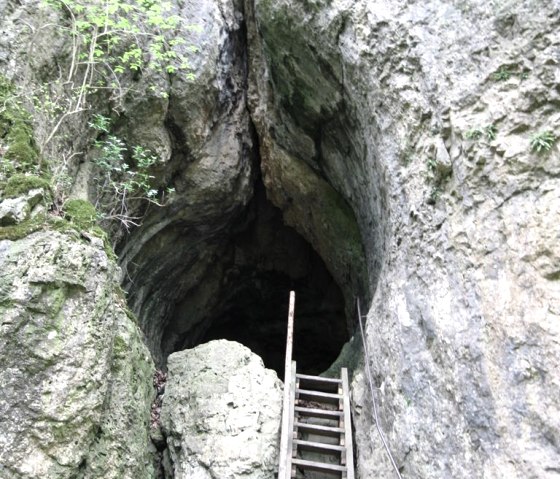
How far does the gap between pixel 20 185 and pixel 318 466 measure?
4.50 metres

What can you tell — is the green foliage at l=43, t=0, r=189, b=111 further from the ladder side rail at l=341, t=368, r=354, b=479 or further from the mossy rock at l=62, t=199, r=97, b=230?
the ladder side rail at l=341, t=368, r=354, b=479

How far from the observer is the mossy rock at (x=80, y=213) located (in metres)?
5.08

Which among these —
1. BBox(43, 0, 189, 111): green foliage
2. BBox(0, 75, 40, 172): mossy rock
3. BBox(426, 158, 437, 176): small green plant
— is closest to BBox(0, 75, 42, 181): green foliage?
BBox(0, 75, 40, 172): mossy rock

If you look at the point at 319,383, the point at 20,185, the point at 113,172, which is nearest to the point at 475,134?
the point at 319,383

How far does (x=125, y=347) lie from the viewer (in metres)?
5.06

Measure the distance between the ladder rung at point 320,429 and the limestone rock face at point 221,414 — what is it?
34cm

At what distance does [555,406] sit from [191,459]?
379 cm

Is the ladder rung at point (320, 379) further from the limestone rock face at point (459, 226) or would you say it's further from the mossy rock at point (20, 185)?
the mossy rock at point (20, 185)

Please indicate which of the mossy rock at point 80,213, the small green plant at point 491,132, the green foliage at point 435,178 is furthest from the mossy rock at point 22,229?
the small green plant at point 491,132

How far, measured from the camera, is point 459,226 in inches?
161

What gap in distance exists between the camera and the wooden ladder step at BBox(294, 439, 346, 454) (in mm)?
5324

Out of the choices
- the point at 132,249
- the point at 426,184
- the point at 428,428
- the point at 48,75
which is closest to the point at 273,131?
the point at 132,249

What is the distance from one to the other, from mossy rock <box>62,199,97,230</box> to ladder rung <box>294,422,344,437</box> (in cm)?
352

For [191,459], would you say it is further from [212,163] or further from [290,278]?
[290,278]
